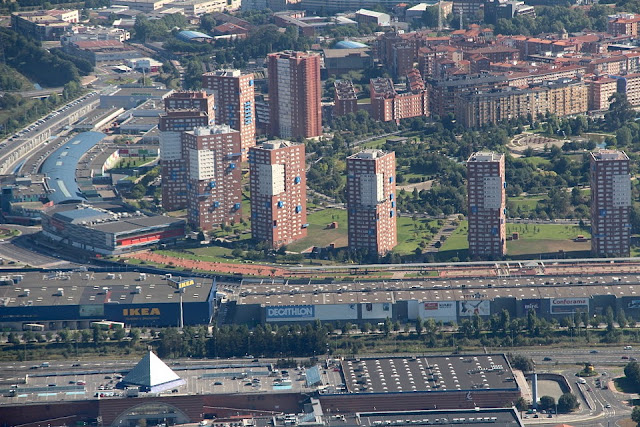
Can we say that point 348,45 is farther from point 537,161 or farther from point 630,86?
point 537,161

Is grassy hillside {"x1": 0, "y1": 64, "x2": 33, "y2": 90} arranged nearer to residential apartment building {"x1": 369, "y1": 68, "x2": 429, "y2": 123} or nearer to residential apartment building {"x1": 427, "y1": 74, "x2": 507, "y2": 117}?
residential apartment building {"x1": 369, "y1": 68, "x2": 429, "y2": 123}

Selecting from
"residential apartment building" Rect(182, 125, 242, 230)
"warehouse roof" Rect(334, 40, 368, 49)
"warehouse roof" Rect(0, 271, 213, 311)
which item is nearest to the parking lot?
"warehouse roof" Rect(0, 271, 213, 311)

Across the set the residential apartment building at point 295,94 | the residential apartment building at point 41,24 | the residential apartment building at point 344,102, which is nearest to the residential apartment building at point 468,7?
the residential apartment building at point 344,102

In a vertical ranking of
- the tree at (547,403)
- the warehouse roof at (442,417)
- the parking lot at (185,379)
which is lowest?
the tree at (547,403)

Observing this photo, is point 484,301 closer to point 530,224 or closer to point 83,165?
point 530,224

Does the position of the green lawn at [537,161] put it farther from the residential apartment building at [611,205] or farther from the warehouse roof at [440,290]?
the warehouse roof at [440,290]
